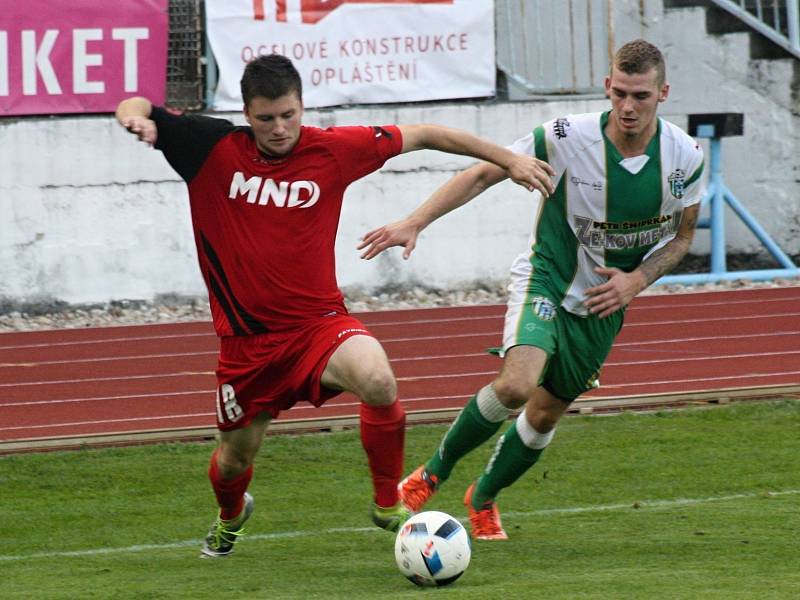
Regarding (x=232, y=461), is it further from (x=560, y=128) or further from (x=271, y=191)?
(x=560, y=128)

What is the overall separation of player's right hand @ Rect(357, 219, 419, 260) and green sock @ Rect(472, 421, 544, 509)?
3.64 ft

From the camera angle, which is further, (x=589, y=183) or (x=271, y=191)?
(x=589, y=183)

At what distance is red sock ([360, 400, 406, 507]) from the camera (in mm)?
5543

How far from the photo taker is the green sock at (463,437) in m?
6.12

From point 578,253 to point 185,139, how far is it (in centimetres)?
171

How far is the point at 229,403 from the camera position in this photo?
227 inches

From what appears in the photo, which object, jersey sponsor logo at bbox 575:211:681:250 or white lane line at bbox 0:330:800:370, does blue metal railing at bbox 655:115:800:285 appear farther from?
jersey sponsor logo at bbox 575:211:681:250

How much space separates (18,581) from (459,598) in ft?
5.74

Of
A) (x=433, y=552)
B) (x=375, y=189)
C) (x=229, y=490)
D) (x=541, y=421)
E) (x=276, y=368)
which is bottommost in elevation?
(x=433, y=552)

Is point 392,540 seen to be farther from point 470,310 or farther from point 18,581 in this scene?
point 470,310

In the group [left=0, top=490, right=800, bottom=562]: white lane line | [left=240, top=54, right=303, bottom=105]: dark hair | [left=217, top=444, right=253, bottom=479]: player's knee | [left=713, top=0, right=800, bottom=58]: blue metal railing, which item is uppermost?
[left=713, top=0, right=800, bottom=58]: blue metal railing

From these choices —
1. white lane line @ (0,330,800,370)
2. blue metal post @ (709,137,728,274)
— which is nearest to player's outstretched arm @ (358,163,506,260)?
white lane line @ (0,330,800,370)

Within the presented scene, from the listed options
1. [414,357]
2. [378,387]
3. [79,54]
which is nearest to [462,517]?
[378,387]

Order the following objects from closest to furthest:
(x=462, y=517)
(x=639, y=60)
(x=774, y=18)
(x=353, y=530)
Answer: (x=639, y=60)
(x=353, y=530)
(x=462, y=517)
(x=774, y=18)
